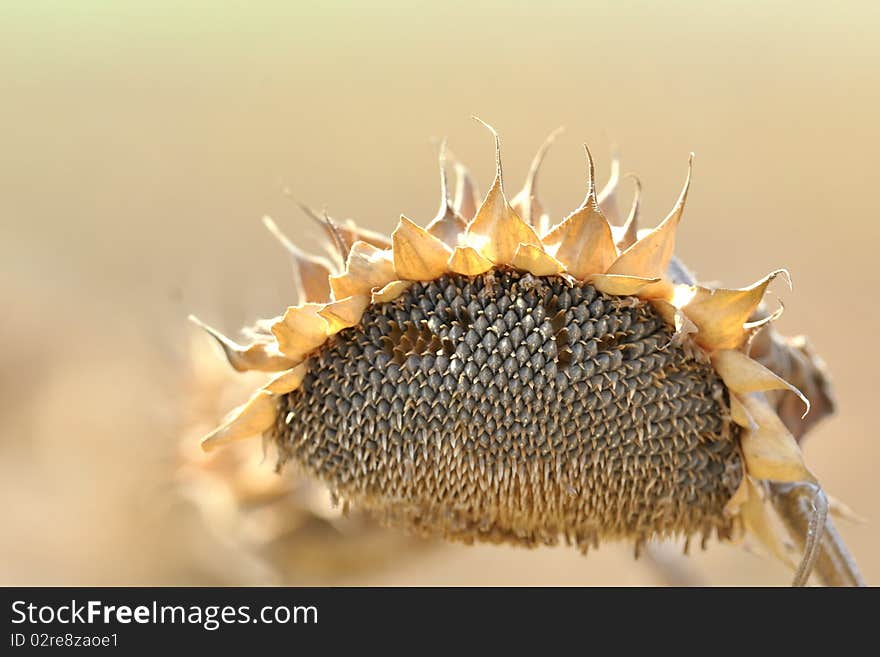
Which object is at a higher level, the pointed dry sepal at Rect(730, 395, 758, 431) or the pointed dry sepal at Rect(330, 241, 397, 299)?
the pointed dry sepal at Rect(330, 241, 397, 299)

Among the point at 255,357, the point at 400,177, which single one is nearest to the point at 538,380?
the point at 255,357

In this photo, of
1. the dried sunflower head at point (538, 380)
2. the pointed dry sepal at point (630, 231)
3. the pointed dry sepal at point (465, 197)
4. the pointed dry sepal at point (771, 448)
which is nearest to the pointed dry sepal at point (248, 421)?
the dried sunflower head at point (538, 380)

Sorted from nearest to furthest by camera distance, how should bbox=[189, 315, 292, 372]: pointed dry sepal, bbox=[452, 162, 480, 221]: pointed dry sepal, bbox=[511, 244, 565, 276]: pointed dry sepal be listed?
Answer: bbox=[511, 244, 565, 276]: pointed dry sepal → bbox=[189, 315, 292, 372]: pointed dry sepal → bbox=[452, 162, 480, 221]: pointed dry sepal

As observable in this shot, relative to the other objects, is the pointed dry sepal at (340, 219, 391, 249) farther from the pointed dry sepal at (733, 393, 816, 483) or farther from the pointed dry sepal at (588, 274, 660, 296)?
the pointed dry sepal at (733, 393, 816, 483)

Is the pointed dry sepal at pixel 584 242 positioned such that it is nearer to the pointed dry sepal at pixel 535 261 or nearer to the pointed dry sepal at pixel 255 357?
the pointed dry sepal at pixel 535 261

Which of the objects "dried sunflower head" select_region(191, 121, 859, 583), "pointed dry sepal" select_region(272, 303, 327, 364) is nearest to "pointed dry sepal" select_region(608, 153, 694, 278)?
"dried sunflower head" select_region(191, 121, 859, 583)

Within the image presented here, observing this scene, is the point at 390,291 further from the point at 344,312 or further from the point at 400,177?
the point at 400,177

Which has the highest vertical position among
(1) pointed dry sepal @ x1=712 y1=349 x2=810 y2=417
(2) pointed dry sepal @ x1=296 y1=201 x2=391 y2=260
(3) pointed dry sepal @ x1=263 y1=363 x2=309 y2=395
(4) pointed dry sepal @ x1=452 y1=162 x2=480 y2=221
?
(4) pointed dry sepal @ x1=452 y1=162 x2=480 y2=221
